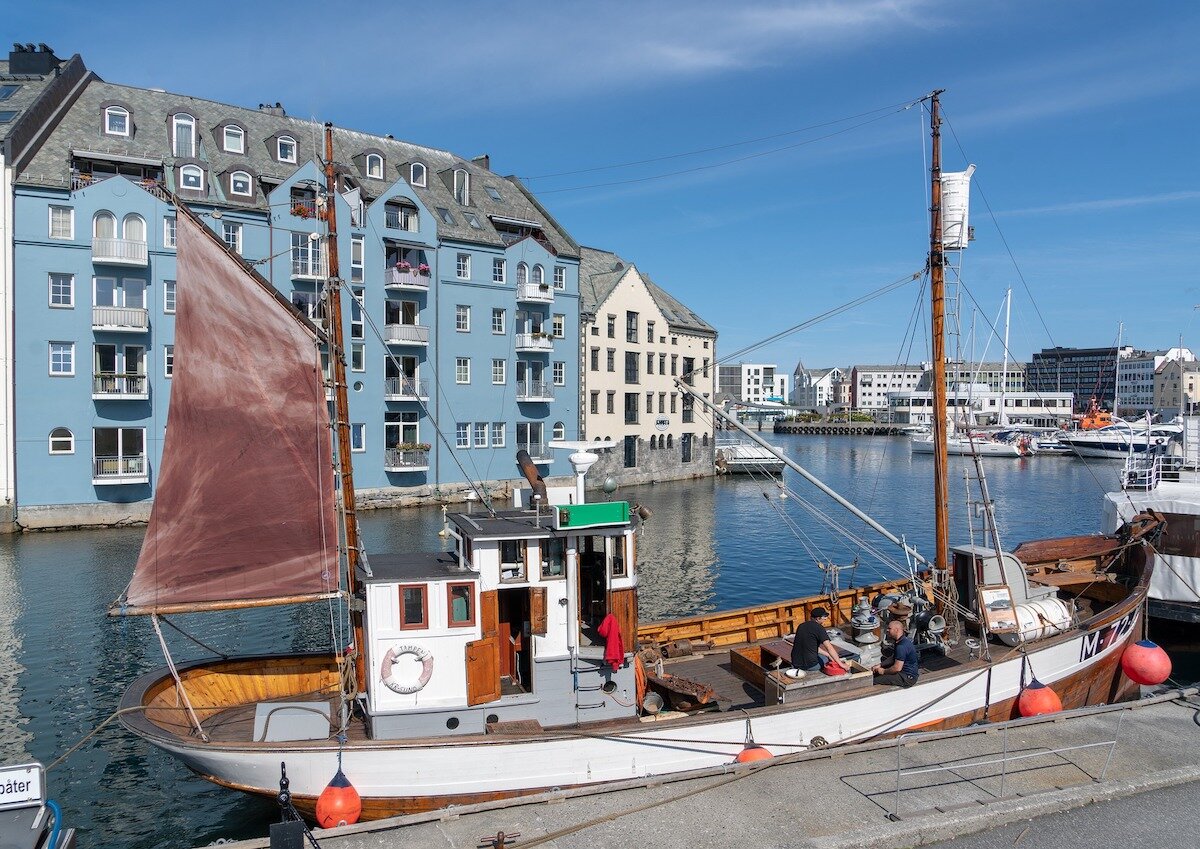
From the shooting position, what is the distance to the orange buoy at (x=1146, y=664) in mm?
19156

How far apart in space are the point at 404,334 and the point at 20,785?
42.9m

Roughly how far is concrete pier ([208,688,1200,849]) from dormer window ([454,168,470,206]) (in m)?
53.2

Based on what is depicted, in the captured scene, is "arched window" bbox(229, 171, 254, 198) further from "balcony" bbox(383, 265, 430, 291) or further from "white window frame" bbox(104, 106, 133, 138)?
"balcony" bbox(383, 265, 430, 291)

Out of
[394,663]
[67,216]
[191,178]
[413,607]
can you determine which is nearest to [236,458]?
[413,607]

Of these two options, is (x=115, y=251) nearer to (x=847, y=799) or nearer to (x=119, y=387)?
(x=119, y=387)

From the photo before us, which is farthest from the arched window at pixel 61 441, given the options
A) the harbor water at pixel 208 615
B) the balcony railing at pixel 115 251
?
the balcony railing at pixel 115 251

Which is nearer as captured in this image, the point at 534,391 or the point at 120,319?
the point at 120,319

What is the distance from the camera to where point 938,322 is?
21.3 metres

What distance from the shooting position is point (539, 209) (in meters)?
67.1

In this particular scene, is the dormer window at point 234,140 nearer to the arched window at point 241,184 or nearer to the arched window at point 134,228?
the arched window at point 241,184

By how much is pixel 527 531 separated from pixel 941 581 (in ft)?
37.2

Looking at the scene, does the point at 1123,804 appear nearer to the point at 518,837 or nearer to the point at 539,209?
→ the point at 518,837

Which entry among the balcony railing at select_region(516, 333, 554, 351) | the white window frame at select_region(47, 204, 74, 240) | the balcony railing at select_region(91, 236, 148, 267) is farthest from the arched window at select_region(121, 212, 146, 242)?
the balcony railing at select_region(516, 333, 554, 351)

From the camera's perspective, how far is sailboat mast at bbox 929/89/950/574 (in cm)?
2083
